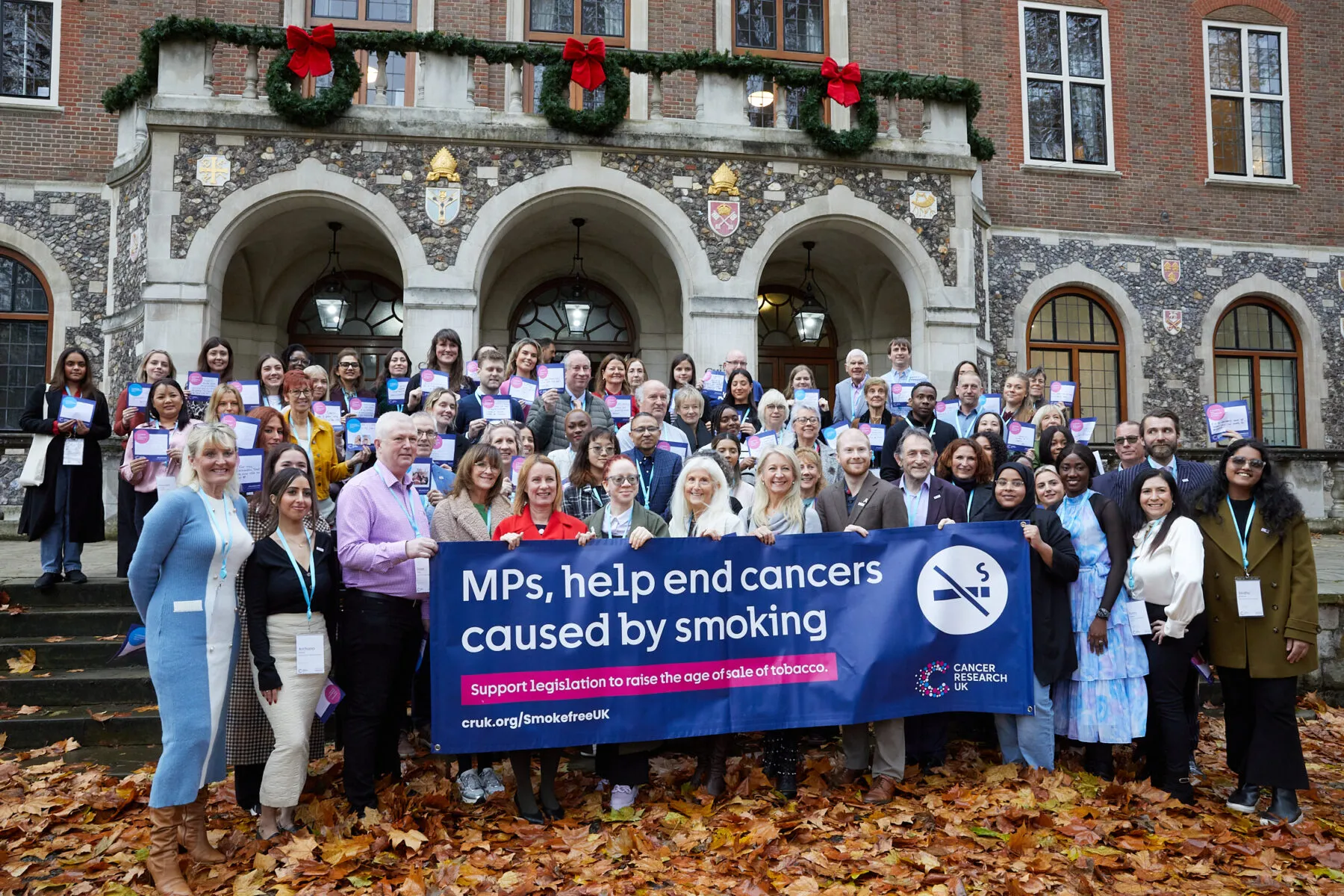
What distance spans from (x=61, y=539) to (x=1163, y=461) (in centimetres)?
809

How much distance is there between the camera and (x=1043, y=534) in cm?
494

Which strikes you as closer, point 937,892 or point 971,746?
point 937,892

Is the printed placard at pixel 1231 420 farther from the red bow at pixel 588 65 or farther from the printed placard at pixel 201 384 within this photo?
the red bow at pixel 588 65

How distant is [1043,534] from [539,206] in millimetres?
8786

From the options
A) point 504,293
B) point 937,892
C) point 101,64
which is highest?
point 101,64

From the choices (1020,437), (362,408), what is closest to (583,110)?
(362,408)

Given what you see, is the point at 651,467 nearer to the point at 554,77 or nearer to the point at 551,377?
the point at 551,377

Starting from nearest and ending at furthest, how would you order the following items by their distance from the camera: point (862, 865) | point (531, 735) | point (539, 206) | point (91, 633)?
point (862, 865) → point (531, 735) → point (91, 633) → point (539, 206)

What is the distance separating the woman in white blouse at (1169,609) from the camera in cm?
468

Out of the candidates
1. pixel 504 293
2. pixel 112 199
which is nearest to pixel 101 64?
pixel 112 199

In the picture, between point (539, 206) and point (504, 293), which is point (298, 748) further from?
point (504, 293)

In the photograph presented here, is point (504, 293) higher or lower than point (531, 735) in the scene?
higher

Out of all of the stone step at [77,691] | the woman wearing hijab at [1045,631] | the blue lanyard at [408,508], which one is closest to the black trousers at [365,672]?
the blue lanyard at [408,508]

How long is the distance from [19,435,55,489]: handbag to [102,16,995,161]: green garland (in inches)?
231
